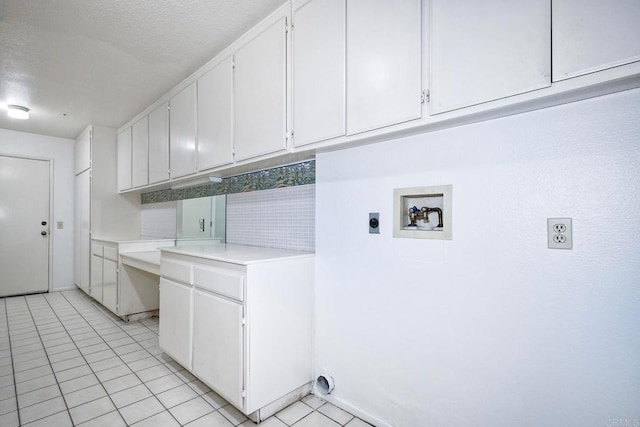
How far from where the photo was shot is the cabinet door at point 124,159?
153 inches

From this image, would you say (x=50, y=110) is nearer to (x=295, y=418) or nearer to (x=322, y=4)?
(x=322, y=4)

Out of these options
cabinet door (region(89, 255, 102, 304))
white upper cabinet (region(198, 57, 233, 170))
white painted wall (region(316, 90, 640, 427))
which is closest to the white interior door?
cabinet door (region(89, 255, 102, 304))

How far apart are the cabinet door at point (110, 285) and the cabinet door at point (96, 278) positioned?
0.50ft

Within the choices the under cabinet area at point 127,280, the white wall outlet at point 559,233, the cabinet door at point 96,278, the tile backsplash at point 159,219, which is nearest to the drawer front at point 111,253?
the under cabinet area at point 127,280

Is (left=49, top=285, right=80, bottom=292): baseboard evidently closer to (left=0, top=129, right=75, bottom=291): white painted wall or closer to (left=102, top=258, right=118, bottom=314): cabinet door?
(left=0, top=129, right=75, bottom=291): white painted wall

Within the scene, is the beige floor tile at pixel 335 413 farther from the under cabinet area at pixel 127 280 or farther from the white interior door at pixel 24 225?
the white interior door at pixel 24 225

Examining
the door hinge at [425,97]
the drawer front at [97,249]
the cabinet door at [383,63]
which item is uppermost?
the cabinet door at [383,63]

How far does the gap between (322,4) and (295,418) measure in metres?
2.30

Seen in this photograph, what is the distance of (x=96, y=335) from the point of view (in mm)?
2975

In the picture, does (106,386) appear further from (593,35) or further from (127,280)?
(593,35)

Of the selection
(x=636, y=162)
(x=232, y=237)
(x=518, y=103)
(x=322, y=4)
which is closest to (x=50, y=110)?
(x=232, y=237)

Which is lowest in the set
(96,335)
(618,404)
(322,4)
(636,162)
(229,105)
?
(96,335)

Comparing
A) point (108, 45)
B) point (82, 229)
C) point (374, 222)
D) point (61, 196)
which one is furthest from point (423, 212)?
point (61, 196)

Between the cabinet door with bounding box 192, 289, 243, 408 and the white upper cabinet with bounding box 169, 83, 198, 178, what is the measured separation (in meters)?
1.31
